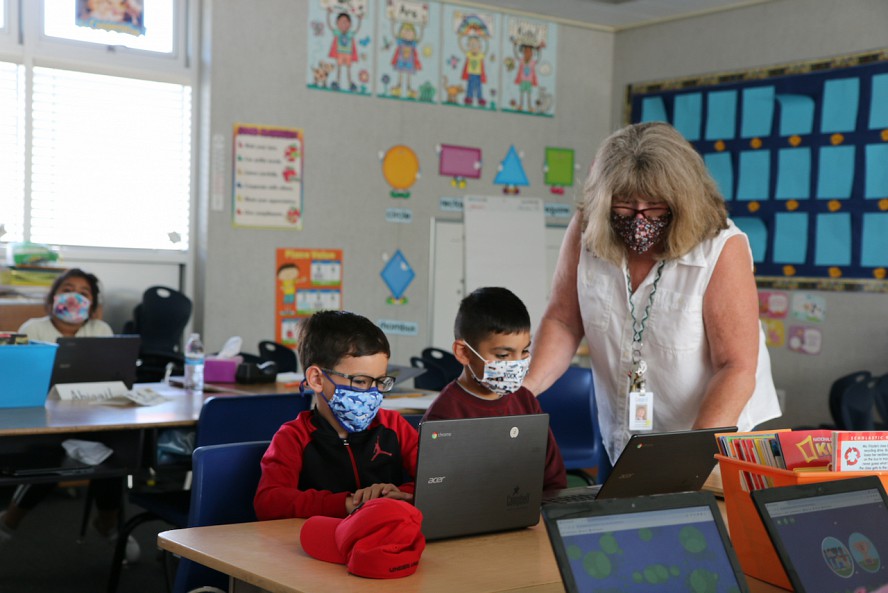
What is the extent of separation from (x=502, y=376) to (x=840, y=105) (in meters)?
4.45

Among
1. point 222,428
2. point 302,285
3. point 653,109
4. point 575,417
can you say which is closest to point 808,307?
point 653,109

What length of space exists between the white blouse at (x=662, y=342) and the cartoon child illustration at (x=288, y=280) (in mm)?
3820

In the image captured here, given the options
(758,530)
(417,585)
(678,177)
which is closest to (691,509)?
(758,530)

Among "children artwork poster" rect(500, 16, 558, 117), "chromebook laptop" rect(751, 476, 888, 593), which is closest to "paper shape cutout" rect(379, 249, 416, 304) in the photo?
"children artwork poster" rect(500, 16, 558, 117)

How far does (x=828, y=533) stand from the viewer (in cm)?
153

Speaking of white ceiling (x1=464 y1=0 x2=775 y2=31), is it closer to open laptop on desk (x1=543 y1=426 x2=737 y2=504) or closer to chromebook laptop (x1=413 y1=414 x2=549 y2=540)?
open laptop on desk (x1=543 y1=426 x2=737 y2=504)

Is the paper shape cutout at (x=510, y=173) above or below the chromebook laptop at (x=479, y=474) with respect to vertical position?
above

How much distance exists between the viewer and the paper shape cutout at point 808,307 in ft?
19.9

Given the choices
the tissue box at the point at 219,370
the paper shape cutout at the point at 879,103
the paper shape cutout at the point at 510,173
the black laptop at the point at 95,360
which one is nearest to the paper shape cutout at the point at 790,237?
the paper shape cutout at the point at 879,103

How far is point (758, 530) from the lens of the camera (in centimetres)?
170

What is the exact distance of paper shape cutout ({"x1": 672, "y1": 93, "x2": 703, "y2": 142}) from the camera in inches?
265

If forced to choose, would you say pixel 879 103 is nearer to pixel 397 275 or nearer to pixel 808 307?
pixel 808 307

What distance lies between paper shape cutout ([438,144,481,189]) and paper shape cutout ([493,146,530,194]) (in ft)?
0.60

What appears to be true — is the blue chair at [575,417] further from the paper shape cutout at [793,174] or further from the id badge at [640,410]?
the paper shape cutout at [793,174]
